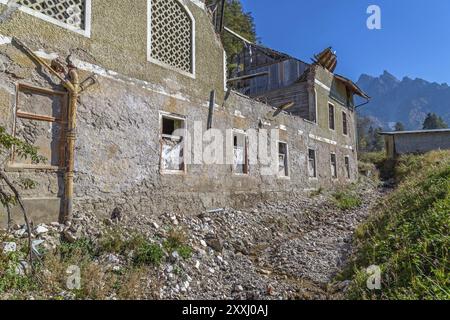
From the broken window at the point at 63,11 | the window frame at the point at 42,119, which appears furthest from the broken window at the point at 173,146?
the broken window at the point at 63,11

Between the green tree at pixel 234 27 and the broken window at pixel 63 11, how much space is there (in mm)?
15091

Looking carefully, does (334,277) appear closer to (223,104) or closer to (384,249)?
(384,249)

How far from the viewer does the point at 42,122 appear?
565cm

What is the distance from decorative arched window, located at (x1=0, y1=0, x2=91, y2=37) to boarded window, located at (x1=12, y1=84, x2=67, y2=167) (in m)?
1.40

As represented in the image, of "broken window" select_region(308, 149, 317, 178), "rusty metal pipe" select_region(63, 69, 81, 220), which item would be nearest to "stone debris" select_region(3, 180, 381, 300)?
"rusty metal pipe" select_region(63, 69, 81, 220)

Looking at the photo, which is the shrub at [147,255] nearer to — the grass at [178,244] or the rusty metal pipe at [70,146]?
the grass at [178,244]

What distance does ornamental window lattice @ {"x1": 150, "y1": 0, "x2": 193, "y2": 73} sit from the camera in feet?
26.2

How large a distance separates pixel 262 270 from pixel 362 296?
2466 millimetres

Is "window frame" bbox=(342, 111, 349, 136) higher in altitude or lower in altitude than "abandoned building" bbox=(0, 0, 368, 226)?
higher

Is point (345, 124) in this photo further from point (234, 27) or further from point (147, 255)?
point (147, 255)

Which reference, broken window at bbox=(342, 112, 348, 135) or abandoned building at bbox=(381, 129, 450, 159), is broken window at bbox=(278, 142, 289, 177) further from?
abandoned building at bbox=(381, 129, 450, 159)

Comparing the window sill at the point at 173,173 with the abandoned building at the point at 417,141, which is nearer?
the window sill at the point at 173,173

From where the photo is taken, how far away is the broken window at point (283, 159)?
492 inches

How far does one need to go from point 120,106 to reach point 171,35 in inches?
113
